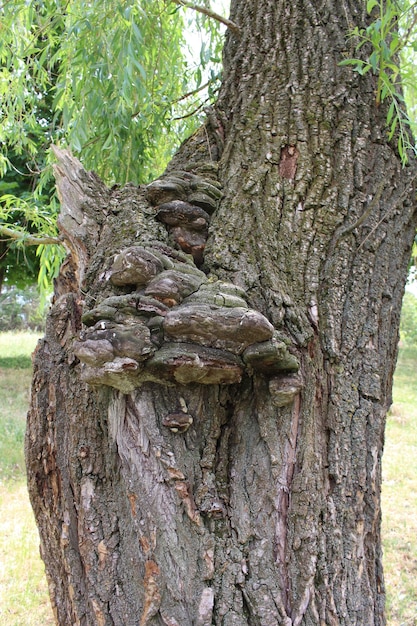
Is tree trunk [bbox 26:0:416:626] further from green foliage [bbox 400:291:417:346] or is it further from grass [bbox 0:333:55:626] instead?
green foliage [bbox 400:291:417:346]

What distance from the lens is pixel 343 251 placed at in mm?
1756

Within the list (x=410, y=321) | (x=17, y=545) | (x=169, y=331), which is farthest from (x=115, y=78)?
(x=410, y=321)

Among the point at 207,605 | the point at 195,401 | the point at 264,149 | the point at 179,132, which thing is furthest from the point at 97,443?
the point at 179,132

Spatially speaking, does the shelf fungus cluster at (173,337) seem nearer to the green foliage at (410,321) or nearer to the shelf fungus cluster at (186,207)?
the shelf fungus cluster at (186,207)

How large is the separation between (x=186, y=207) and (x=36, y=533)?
12.1 feet

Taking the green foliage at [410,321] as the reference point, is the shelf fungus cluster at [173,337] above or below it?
below

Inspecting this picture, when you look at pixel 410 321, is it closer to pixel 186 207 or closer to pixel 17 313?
pixel 186 207

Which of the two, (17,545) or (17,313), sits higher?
(17,313)

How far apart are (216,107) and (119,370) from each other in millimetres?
1317

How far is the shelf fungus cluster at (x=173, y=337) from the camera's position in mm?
1367

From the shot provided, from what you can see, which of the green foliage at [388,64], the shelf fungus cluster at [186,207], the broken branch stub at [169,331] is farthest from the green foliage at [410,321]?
the broken branch stub at [169,331]

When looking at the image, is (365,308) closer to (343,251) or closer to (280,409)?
(343,251)

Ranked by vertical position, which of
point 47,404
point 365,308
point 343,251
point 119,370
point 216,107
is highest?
point 216,107

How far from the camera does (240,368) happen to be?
142 centimetres
